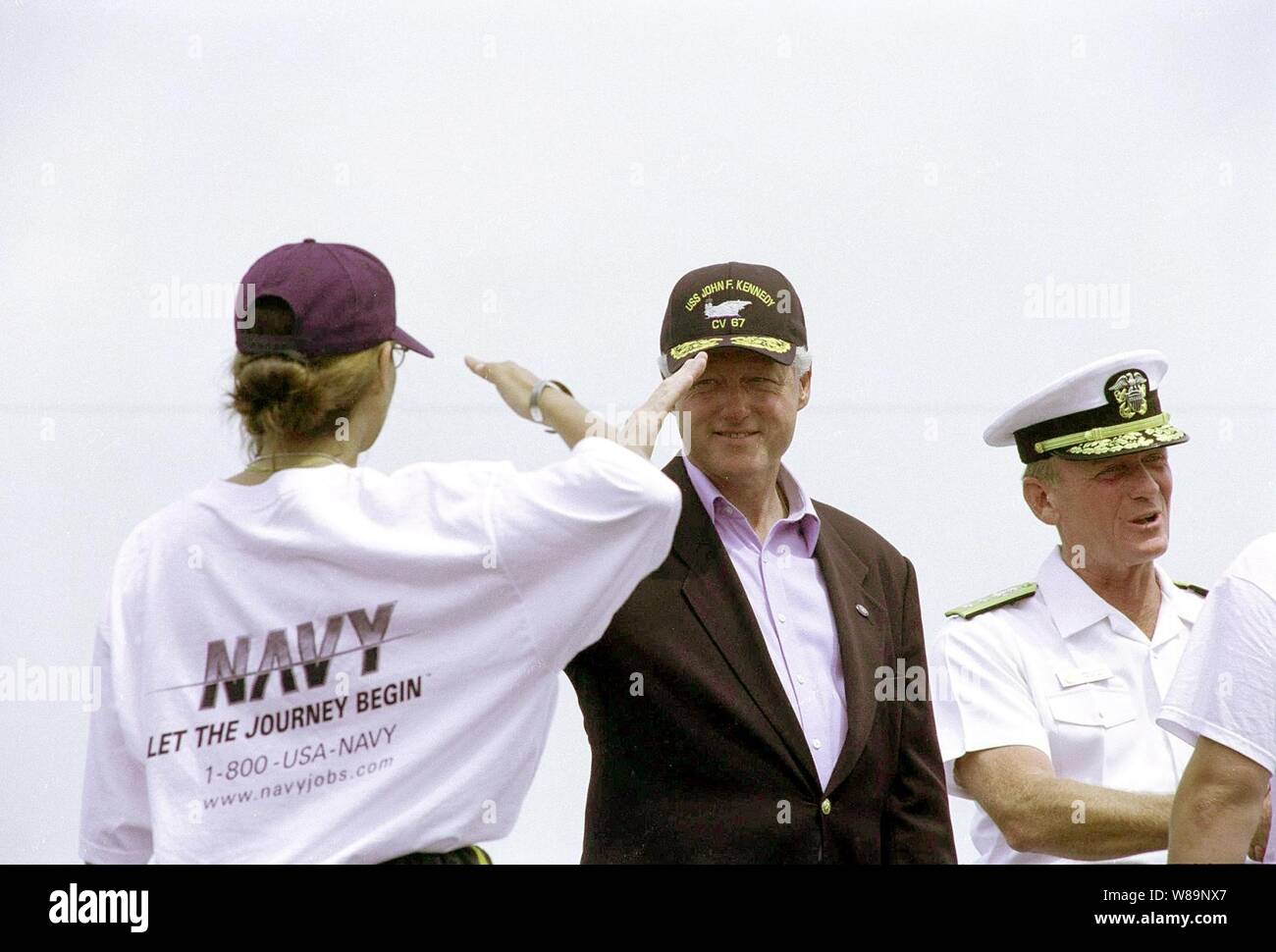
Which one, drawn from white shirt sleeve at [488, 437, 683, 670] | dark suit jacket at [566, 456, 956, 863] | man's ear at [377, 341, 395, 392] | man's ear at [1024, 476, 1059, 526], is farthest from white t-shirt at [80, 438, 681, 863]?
man's ear at [1024, 476, 1059, 526]

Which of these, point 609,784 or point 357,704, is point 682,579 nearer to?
point 609,784

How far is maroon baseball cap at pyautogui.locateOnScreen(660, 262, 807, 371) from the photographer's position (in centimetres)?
275

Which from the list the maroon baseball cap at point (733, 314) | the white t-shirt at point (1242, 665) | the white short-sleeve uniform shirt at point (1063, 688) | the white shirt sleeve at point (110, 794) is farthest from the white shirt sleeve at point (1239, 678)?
the white shirt sleeve at point (110, 794)

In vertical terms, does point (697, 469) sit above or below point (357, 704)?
above

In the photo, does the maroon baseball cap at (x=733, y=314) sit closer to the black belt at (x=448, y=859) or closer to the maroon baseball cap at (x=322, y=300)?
the maroon baseball cap at (x=322, y=300)

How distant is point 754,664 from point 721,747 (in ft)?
0.49

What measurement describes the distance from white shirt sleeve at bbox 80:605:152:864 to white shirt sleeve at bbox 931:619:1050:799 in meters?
1.42

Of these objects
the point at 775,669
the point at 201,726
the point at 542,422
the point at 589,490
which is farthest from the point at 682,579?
the point at 201,726

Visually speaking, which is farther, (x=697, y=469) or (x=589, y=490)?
(x=697, y=469)

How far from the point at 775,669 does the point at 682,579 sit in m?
0.21

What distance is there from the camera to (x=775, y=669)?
8.61 ft
